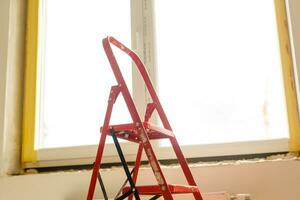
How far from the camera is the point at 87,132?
2.26 m

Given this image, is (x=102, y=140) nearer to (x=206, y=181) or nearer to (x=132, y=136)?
(x=132, y=136)

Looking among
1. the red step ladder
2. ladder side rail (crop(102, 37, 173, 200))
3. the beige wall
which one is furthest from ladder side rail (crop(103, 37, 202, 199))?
the beige wall

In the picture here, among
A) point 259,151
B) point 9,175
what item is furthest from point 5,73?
point 259,151

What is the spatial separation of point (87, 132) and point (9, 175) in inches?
19.6

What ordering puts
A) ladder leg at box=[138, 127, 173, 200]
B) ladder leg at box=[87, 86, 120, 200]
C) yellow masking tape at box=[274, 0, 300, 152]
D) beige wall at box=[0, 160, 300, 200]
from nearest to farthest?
1. ladder leg at box=[138, 127, 173, 200]
2. ladder leg at box=[87, 86, 120, 200]
3. beige wall at box=[0, 160, 300, 200]
4. yellow masking tape at box=[274, 0, 300, 152]

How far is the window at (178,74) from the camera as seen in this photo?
206 centimetres

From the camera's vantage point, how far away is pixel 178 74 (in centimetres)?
222

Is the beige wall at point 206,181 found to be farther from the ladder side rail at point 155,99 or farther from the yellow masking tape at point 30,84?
the ladder side rail at point 155,99

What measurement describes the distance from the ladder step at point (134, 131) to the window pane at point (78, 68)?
2.55 ft

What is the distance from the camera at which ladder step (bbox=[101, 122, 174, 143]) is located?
4.18ft

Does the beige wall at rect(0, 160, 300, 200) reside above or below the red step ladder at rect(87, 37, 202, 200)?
below

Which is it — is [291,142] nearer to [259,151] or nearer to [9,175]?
[259,151]

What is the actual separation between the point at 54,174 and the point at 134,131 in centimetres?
89

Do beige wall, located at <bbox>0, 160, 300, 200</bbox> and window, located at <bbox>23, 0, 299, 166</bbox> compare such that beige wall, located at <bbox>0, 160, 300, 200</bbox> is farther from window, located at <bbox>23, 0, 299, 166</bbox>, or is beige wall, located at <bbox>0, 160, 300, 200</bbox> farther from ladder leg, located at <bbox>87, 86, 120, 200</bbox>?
ladder leg, located at <bbox>87, 86, 120, 200</bbox>
